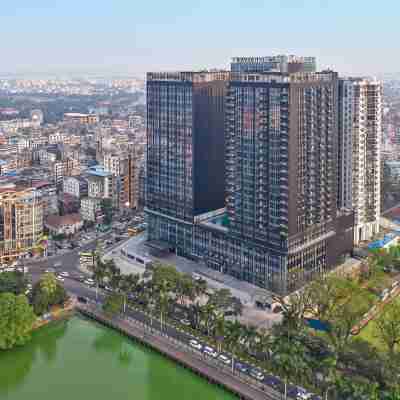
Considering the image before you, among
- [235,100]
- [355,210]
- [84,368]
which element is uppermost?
[235,100]

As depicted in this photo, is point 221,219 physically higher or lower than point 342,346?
higher

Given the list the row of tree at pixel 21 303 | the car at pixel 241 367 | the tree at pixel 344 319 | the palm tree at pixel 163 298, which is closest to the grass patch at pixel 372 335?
the tree at pixel 344 319

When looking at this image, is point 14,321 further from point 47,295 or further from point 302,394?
point 302,394

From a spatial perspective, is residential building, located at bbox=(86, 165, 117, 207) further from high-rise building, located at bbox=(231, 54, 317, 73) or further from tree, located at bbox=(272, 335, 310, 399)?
tree, located at bbox=(272, 335, 310, 399)

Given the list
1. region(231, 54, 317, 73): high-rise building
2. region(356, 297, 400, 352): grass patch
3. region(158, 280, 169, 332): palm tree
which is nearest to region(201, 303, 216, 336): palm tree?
region(158, 280, 169, 332): palm tree

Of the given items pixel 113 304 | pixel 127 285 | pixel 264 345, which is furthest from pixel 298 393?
pixel 127 285

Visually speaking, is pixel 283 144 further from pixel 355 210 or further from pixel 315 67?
pixel 355 210

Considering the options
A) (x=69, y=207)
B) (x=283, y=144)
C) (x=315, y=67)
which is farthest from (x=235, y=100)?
(x=69, y=207)
